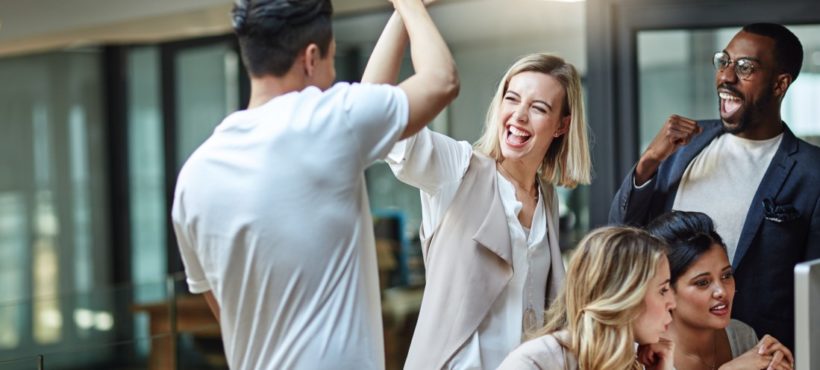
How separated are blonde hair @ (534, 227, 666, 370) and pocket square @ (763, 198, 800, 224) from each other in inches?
27.2

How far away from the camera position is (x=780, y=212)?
3.15 m

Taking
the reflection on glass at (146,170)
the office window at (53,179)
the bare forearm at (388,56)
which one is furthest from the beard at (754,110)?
the office window at (53,179)

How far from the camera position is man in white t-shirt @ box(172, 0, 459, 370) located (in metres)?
1.95

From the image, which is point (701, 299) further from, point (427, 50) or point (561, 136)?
point (427, 50)

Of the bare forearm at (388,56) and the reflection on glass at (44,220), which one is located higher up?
the bare forearm at (388,56)

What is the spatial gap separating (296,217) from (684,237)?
127cm

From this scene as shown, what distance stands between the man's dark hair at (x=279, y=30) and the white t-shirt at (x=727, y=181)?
Result: 1558mm

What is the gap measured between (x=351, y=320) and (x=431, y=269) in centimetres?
82

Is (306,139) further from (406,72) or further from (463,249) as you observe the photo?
(406,72)

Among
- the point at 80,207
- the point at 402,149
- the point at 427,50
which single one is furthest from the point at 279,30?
the point at 80,207

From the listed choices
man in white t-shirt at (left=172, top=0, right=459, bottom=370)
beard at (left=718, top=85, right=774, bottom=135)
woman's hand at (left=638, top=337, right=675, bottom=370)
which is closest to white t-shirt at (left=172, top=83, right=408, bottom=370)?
man in white t-shirt at (left=172, top=0, right=459, bottom=370)

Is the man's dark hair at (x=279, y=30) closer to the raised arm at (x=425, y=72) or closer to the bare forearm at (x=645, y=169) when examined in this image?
the raised arm at (x=425, y=72)

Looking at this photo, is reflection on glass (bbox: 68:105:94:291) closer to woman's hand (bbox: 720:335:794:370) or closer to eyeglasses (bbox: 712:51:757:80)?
eyeglasses (bbox: 712:51:757:80)

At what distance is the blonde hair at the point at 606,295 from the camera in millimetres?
2484
